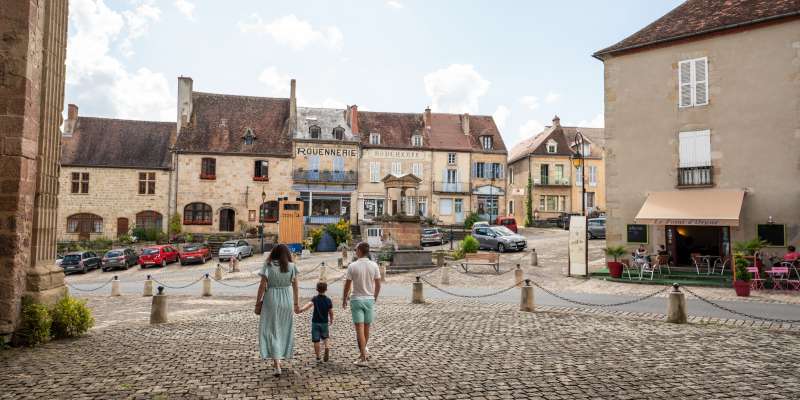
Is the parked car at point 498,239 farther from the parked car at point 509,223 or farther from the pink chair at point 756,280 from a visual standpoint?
the pink chair at point 756,280

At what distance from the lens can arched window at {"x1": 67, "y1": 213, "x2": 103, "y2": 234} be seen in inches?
1382

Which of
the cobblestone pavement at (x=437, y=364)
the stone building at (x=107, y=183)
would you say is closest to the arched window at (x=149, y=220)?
the stone building at (x=107, y=183)

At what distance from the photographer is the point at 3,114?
768 cm

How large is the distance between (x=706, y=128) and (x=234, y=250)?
22747 millimetres

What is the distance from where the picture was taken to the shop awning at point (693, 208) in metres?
15.5

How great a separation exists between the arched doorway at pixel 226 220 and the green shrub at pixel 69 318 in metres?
29.2

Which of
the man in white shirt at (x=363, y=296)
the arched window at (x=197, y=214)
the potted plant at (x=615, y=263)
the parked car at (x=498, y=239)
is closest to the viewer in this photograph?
the man in white shirt at (x=363, y=296)

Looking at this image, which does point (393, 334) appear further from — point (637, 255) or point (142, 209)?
point (142, 209)

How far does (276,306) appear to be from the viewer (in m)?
6.25

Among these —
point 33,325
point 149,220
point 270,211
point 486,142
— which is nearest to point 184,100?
point 149,220

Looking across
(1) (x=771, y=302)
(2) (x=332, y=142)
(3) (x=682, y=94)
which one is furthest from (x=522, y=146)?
(1) (x=771, y=302)

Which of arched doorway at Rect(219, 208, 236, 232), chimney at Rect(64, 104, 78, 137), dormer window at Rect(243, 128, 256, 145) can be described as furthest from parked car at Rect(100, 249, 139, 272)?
chimney at Rect(64, 104, 78, 137)

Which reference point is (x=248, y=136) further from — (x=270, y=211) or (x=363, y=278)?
(x=363, y=278)

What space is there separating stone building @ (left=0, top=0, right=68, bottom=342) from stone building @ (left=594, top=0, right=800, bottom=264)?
16.2 m
